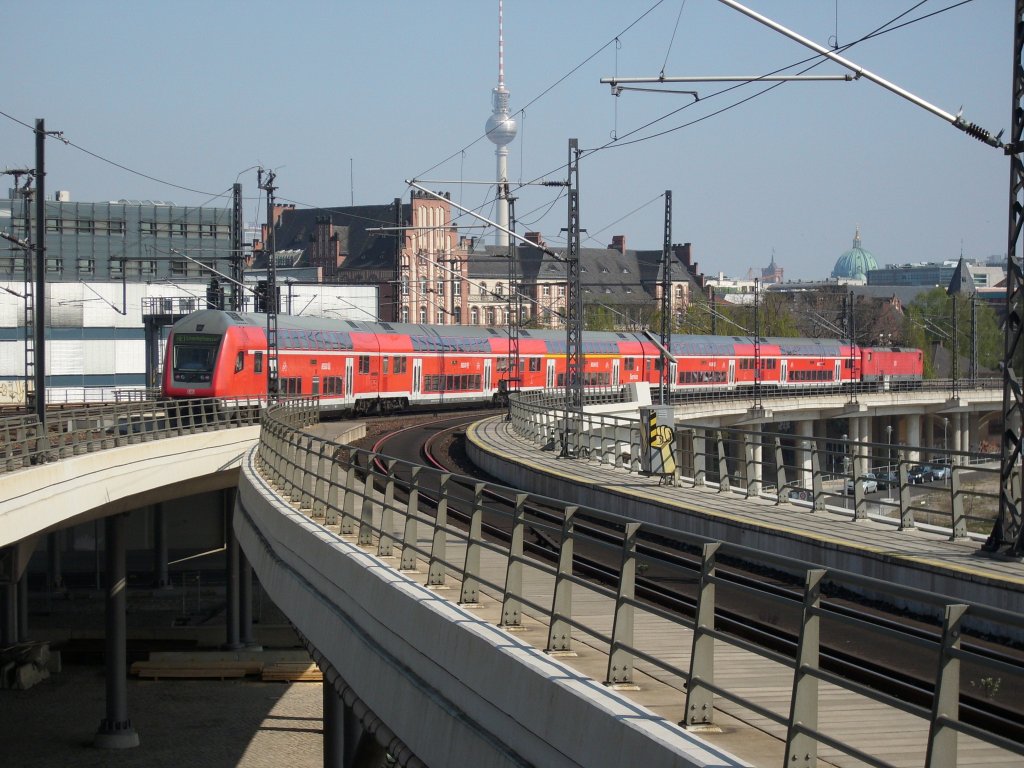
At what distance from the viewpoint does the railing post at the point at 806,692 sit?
229 inches

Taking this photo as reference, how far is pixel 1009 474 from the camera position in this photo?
14.3 m

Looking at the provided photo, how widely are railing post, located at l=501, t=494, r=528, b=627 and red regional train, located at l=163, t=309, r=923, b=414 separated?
21803 mm

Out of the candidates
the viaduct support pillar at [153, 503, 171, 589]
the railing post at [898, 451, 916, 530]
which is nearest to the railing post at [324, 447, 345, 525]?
the railing post at [898, 451, 916, 530]

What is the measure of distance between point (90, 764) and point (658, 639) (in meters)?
23.8

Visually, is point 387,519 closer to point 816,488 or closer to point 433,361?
point 816,488

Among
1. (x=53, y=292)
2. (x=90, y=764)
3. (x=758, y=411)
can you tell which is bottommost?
(x=90, y=764)

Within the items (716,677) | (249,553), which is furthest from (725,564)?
(716,677)

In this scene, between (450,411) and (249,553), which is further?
(450,411)

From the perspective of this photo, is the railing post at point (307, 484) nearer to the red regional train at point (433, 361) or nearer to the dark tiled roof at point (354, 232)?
the red regional train at point (433, 361)

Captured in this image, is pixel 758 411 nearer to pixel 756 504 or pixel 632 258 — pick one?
pixel 756 504

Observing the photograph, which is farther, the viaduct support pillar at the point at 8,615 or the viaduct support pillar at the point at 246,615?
the viaduct support pillar at the point at 246,615

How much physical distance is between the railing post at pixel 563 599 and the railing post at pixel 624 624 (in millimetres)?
765

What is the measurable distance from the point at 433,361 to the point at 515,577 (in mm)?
47035

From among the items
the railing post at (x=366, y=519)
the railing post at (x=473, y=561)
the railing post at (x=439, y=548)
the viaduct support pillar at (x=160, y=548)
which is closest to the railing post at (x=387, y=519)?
the railing post at (x=366, y=519)
